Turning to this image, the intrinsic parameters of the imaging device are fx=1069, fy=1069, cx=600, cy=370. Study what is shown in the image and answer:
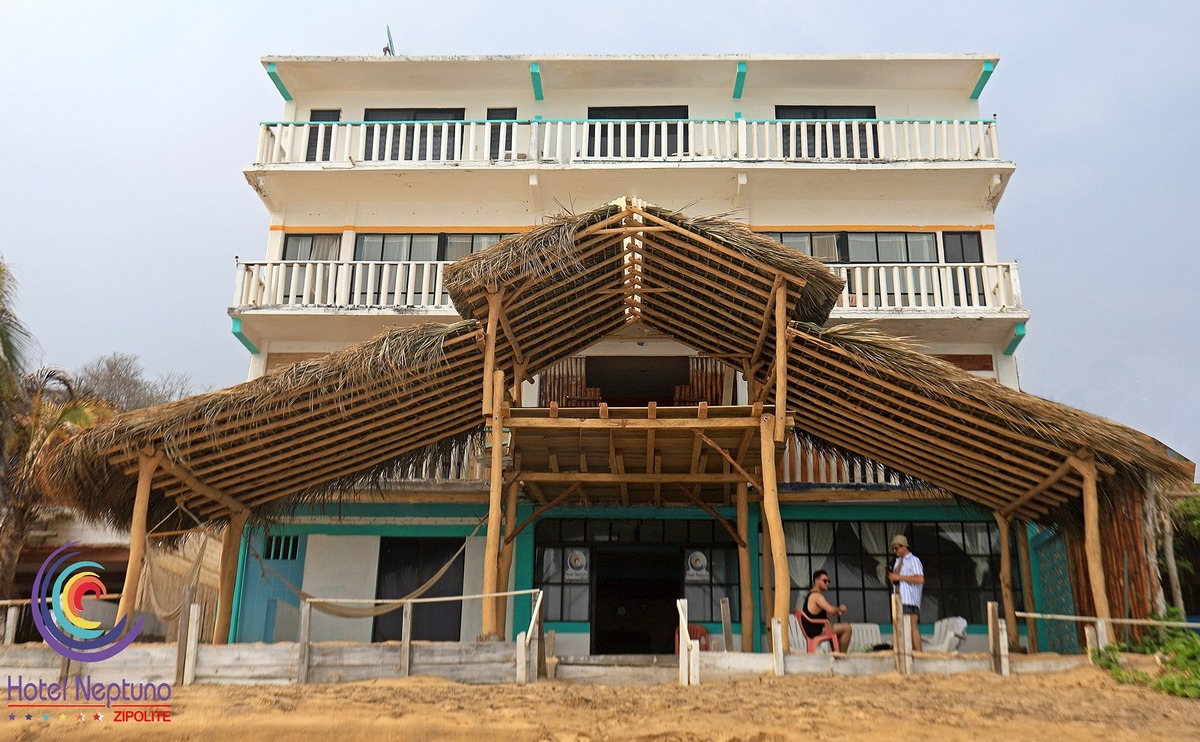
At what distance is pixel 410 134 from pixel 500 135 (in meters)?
1.49

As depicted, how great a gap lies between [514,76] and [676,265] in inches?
255

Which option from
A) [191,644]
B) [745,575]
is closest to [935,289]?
[745,575]

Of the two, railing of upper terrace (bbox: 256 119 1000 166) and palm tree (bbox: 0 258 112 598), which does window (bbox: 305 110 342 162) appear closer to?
railing of upper terrace (bbox: 256 119 1000 166)

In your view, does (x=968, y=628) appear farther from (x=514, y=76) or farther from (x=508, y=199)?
(x=514, y=76)

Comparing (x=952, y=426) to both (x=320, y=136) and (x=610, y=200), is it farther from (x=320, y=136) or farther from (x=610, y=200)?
(x=320, y=136)

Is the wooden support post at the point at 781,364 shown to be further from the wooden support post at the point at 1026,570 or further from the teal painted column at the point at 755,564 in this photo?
the wooden support post at the point at 1026,570

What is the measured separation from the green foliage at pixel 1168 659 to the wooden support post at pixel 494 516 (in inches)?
195

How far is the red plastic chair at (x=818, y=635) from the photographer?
955 centimetres

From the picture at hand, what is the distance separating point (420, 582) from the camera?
44.1 ft

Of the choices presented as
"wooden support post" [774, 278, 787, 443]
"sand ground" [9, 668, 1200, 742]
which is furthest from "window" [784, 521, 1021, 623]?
"sand ground" [9, 668, 1200, 742]

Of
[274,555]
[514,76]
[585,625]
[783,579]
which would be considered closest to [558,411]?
[783,579]

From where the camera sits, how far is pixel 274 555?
13.5m

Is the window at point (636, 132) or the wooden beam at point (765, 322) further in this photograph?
the window at point (636, 132)

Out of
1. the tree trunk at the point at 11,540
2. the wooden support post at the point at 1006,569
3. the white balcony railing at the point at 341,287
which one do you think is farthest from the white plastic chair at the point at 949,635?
the tree trunk at the point at 11,540
